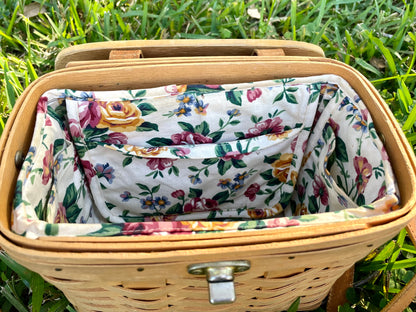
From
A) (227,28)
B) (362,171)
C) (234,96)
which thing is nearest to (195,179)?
(234,96)

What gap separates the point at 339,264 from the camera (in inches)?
25.3

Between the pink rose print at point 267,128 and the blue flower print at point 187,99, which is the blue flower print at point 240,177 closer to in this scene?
the pink rose print at point 267,128

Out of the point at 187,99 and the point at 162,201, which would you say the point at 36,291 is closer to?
the point at 162,201

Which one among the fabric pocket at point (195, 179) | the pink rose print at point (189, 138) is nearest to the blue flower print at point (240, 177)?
the fabric pocket at point (195, 179)

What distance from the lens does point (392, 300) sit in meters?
0.72

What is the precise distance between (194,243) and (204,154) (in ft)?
1.14

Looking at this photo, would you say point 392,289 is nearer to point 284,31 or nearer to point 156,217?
point 156,217

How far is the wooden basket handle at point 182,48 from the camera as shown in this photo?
800 mm

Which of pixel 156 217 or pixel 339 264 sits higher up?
pixel 339 264

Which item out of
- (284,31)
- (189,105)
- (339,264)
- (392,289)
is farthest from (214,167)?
(284,31)

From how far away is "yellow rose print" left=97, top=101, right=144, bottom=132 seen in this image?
0.76 m

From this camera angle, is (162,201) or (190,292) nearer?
(190,292)

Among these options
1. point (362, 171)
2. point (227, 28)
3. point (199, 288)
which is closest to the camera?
point (199, 288)

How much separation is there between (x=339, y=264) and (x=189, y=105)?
37 cm
